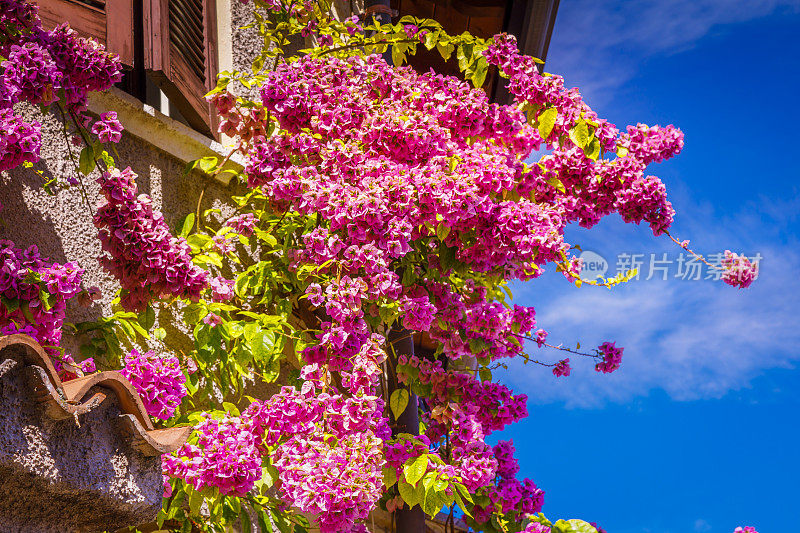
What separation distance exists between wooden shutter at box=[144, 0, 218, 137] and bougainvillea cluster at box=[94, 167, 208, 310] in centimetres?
124

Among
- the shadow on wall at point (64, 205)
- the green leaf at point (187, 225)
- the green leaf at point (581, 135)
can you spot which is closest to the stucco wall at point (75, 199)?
the shadow on wall at point (64, 205)

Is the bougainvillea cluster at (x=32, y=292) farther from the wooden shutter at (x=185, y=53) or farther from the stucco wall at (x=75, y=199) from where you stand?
the wooden shutter at (x=185, y=53)

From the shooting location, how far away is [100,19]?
153 inches

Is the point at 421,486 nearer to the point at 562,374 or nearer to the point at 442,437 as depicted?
the point at 442,437

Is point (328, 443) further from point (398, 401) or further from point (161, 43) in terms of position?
point (161, 43)

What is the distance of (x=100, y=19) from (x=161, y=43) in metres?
0.35

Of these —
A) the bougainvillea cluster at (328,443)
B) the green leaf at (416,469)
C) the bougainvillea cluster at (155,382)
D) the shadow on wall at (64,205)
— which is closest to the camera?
the bougainvillea cluster at (328,443)

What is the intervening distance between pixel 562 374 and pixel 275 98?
2.65m

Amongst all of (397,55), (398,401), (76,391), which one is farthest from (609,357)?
(76,391)

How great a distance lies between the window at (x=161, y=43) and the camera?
383cm

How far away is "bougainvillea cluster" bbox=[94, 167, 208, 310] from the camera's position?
3.11 meters

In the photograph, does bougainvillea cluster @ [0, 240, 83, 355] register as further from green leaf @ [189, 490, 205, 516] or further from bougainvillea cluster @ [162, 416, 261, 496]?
green leaf @ [189, 490, 205, 516]

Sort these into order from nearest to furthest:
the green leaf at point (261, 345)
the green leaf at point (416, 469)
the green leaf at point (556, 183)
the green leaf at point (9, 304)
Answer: the green leaf at point (9, 304), the green leaf at point (416, 469), the green leaf at point (261, 345), the green leaf at point (556, 183)

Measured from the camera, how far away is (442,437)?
4500 millimetres
